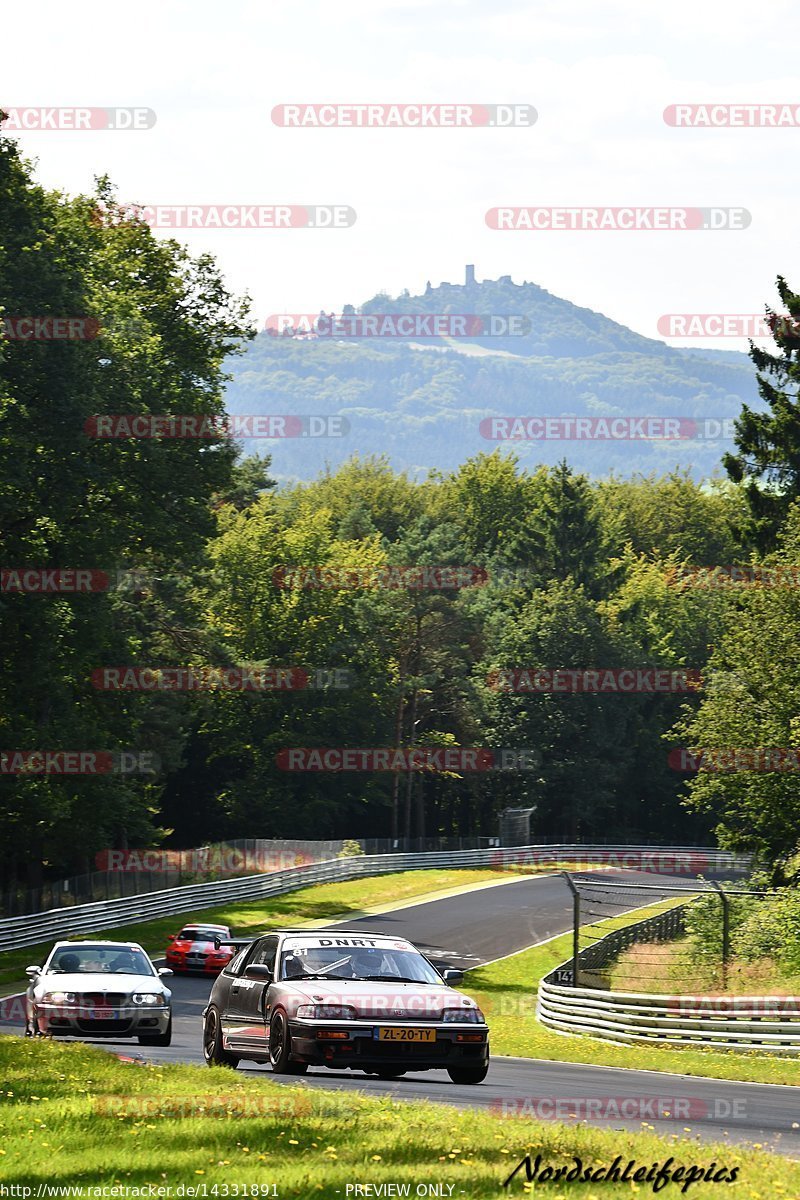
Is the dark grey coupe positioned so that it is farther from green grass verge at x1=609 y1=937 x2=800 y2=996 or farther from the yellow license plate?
green grass verge at x1=609 y1=937 x2=800 y2=996

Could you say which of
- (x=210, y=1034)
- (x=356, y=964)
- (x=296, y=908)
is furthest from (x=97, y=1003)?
(x=296, y=908)

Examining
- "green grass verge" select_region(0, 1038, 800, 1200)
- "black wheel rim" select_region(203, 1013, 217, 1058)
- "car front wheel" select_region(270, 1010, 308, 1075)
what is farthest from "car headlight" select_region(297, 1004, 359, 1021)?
"black wheel rim" select_region(203, 1013, 217, 1058)

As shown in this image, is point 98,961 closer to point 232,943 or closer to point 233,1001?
point 232,943

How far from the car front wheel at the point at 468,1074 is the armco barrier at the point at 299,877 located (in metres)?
29.6

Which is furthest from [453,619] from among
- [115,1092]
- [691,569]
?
[115,1092]

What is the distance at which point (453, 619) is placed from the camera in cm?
9412

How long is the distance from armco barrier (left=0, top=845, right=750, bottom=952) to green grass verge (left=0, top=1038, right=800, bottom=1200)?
3194 cm

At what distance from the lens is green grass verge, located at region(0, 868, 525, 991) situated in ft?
149

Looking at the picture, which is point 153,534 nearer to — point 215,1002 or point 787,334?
point 787,334

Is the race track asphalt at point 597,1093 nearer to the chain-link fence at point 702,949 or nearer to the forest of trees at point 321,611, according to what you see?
the chain-link fence at point 702,949

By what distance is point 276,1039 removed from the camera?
15.9 m

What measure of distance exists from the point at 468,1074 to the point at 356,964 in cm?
152

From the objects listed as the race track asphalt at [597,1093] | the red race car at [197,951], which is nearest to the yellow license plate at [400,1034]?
the race track asphalt at [597,1093]

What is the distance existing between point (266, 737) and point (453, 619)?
1388cm
